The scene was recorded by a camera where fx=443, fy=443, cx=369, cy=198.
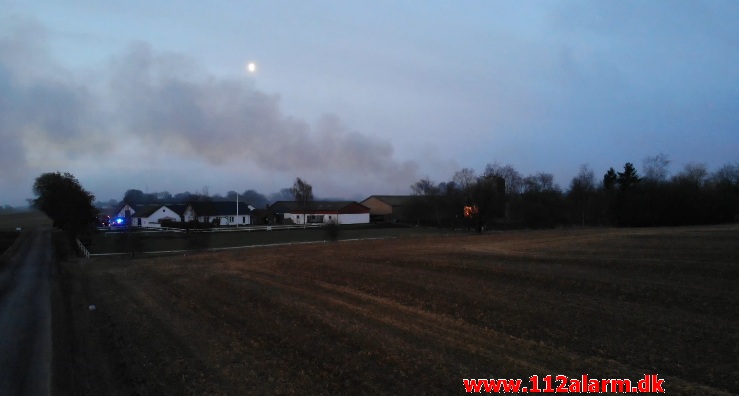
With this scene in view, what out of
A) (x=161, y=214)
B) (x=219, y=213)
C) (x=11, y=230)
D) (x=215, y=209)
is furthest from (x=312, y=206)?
(x=11, y=230)

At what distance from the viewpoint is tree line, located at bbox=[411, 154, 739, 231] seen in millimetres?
52906

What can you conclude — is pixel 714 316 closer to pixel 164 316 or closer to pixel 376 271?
pixel 376 271

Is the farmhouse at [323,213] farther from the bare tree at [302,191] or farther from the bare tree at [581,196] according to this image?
the bare tree at [581,196]

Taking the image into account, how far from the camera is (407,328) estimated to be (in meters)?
9.75

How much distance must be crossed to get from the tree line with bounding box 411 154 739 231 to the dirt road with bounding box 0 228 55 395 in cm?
5260

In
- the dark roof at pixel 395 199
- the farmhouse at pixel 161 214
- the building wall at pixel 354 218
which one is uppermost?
the dark roof at pixel 395 199

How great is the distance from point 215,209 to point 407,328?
79495 millimetres

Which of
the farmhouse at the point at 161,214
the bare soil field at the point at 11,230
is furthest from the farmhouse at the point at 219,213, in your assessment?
the bare soil field at the point at 11,230

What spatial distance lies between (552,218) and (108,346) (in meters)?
69.6

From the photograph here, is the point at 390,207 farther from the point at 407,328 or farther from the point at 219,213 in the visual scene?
the point at 407,328

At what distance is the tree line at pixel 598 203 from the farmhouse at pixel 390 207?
4.90 m

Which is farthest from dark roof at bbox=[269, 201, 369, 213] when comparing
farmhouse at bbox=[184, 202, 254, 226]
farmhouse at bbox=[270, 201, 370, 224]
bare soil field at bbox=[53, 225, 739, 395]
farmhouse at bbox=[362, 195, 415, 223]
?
bare soil field at bbox=[53, 225, 739, 395]

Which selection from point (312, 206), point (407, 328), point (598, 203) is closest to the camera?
point (407, 328)

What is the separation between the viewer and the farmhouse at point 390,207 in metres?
99.9
